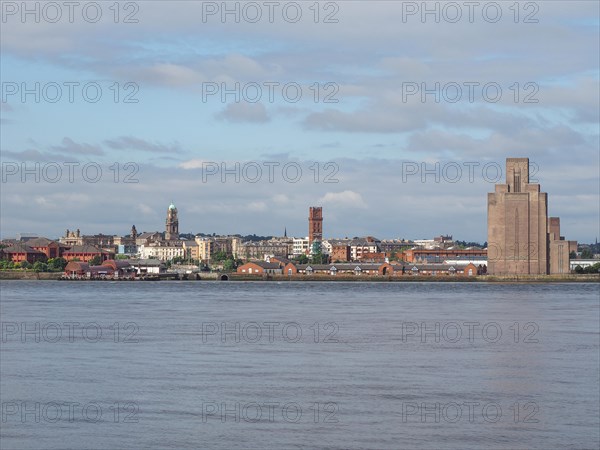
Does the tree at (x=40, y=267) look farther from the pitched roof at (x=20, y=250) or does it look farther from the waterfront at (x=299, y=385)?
the waterfront at (x=299, y=385)

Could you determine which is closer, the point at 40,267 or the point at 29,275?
the point at 29,275

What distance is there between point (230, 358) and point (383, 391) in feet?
26.3

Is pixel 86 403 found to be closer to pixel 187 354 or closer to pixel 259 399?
pixel 259 399

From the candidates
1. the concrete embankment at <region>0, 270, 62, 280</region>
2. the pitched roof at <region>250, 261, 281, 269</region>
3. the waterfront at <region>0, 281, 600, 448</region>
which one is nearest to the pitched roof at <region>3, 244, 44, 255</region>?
the concrete embankment at <region>0, 270, 62, 280</region>

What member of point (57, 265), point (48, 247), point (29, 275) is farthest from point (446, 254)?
point (29, 275)

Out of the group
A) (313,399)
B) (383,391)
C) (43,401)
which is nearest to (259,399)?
(313,399)

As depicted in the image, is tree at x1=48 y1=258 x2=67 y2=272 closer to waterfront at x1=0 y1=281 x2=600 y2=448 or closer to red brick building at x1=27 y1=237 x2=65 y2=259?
red brick building at x1=27 y1=237 x2=65 y2=259

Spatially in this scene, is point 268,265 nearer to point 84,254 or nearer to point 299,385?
point 84,254

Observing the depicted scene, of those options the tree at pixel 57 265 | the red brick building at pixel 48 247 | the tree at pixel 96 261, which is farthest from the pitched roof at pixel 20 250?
the tree at pixel 57 265

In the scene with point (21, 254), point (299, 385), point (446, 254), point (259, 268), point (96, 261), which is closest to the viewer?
point (299, 385)

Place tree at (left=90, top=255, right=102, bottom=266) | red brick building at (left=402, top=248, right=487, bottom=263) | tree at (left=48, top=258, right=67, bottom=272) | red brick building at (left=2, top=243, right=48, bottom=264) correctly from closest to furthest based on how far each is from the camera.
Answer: tree at (left=48, top=258, right=67, bottom=272)
tree at (left=90, top=255, right=102, bottom=266)
red brick building at (left=2, top=243, right=48, bottom=264)
red brick building at (left=402, top=248, right=487, bottom=263)

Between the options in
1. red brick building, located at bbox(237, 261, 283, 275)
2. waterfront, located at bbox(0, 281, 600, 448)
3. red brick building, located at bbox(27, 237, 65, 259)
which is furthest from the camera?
red brick building, located at bbox(27, 237, 65, 259)

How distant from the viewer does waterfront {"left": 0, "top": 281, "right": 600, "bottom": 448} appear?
21109 mm

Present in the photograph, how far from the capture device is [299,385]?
26750 millimetres
